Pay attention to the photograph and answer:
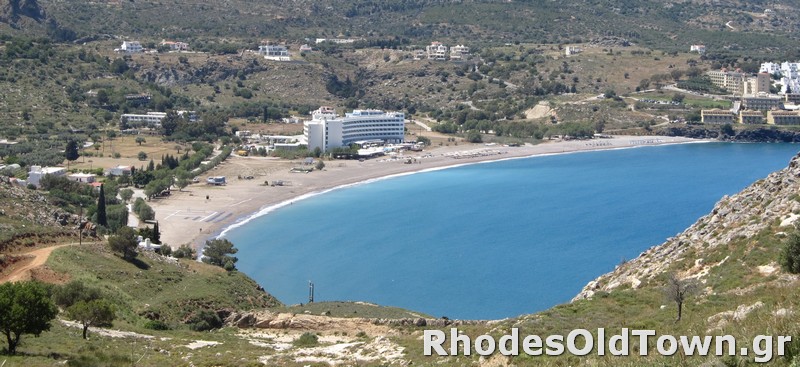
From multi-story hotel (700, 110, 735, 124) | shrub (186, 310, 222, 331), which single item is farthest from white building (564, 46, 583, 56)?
shrub (186, 310, 222, 331)

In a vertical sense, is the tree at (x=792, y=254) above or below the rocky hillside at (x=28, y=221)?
above

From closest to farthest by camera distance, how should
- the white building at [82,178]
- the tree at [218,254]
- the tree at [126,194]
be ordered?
the tree at [218,254]
the tree at [126,194]
the white building at [82,178]

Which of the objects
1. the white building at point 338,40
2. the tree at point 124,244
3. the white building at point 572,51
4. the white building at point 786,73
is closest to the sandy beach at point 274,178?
the tree at point 124,244

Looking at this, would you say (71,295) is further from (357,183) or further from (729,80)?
(729,80)

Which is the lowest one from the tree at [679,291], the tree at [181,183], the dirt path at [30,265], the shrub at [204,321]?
the tree at [181,183]

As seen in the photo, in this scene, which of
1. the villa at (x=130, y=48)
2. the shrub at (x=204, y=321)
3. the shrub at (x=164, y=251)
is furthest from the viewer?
the villa at (x=130, y=48)

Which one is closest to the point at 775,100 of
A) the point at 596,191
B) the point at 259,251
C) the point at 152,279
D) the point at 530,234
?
the point at 596,191

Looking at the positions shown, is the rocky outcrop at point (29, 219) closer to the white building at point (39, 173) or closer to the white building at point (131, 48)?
the white building at point (39, 173)
